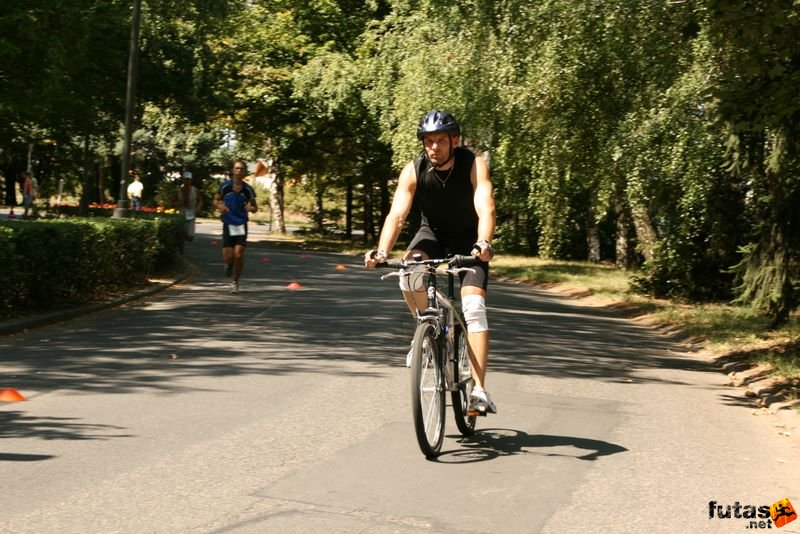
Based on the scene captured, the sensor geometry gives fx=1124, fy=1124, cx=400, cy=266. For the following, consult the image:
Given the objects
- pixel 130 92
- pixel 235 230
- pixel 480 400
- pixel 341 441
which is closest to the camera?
pixel 480 400

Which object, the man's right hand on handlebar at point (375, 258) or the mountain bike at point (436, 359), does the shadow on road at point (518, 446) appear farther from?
the man's right hand on handlebar at point (375, 258)

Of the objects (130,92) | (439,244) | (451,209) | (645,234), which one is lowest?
(645,234)

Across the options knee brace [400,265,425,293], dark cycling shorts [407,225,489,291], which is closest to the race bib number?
dark cycling shorts [407,225,489,291]

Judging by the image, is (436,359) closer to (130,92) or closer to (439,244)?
(439,244)

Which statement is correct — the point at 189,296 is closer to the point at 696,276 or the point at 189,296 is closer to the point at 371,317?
the point at 371,317

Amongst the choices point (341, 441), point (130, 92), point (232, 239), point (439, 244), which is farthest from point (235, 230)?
point (341, 441)

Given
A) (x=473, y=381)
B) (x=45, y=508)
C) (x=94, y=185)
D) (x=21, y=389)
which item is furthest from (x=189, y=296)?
(x=94, y=185)

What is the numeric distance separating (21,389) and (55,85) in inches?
419

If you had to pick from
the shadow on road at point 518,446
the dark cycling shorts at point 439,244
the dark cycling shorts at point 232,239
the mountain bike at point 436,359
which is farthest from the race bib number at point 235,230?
the mountain bike at point 436,359

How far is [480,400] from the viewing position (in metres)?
7.18

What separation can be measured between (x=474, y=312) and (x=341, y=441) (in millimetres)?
1228

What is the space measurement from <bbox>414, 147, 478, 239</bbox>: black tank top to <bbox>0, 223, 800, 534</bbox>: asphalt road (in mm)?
1507

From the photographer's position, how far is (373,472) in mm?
6574

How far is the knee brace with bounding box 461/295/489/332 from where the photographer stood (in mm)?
7250
